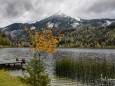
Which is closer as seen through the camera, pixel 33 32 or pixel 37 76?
pixel 37 76

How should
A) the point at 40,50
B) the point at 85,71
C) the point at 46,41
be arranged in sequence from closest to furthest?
the point at 46,41 → the point at 40,50 → the point at 85,71

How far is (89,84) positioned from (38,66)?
82.5 feet

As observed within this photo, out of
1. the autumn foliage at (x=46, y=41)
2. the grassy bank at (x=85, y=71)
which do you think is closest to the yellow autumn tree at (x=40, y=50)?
the autumn foliage at (x=46, y=41)

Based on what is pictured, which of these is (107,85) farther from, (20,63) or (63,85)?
(20,63)

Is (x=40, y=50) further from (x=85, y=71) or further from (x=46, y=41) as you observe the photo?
(x=85, y=71)

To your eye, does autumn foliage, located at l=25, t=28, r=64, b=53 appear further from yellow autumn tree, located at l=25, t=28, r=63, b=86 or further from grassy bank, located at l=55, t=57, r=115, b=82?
grassy bank, located at l=55, t=57, r=115, b=82

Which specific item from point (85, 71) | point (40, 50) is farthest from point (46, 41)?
point (85, 71)

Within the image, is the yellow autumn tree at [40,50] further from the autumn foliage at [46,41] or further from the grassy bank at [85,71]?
the grassy bank at [85,71]

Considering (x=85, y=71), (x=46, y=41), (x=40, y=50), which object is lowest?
(x=85, y=71)

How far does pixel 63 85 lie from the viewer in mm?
51438

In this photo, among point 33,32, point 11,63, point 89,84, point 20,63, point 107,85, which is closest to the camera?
point 33,32

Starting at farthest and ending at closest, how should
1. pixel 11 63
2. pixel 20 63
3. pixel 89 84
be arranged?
pixel 20 63
pixel 11 63
pixel 89 84

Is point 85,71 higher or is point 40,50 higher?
point 40,50

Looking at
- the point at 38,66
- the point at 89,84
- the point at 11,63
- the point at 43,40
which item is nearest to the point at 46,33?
the point at 43,40
